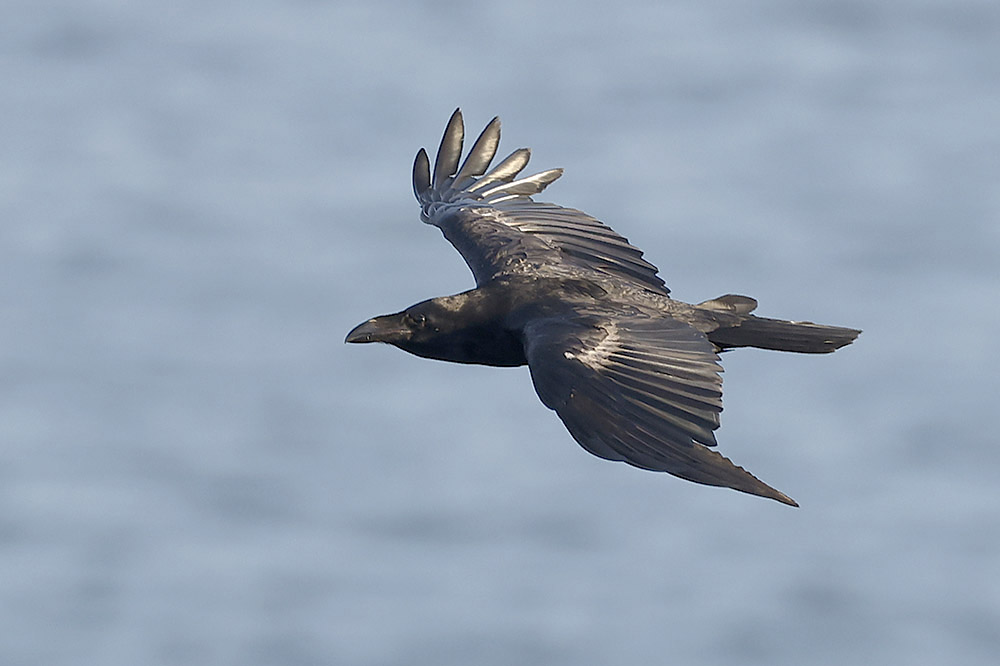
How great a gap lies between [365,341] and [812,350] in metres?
2.94

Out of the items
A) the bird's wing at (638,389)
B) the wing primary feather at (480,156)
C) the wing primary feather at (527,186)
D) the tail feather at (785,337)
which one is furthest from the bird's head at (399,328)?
the wing primary feather at (480,156)

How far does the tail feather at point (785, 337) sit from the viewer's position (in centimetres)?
1160

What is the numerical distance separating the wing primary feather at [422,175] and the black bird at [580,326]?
0.04ft

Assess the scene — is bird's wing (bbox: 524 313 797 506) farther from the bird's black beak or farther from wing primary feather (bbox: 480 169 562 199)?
wing primary feather (bbox: 480 169 562 199)

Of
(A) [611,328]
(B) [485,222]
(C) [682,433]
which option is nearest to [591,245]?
(B) [485,222]

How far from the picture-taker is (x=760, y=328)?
11695 millimetres

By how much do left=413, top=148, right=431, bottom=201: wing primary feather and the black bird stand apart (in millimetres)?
12

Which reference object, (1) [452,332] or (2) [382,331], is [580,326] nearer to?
(1) [452,332]

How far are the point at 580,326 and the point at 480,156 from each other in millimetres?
4580

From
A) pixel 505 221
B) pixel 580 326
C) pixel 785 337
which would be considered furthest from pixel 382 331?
pixel 785 337

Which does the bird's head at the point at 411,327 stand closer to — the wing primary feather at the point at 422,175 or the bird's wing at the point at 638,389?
the bird's wing at the point at 638,389

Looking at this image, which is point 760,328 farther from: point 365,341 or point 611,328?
point 365,341

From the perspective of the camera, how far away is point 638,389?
10078 millimetres

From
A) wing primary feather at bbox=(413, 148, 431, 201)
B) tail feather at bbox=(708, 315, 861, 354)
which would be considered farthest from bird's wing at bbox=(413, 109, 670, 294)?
tail feather at bbox=(708, 315, 861, 354)
